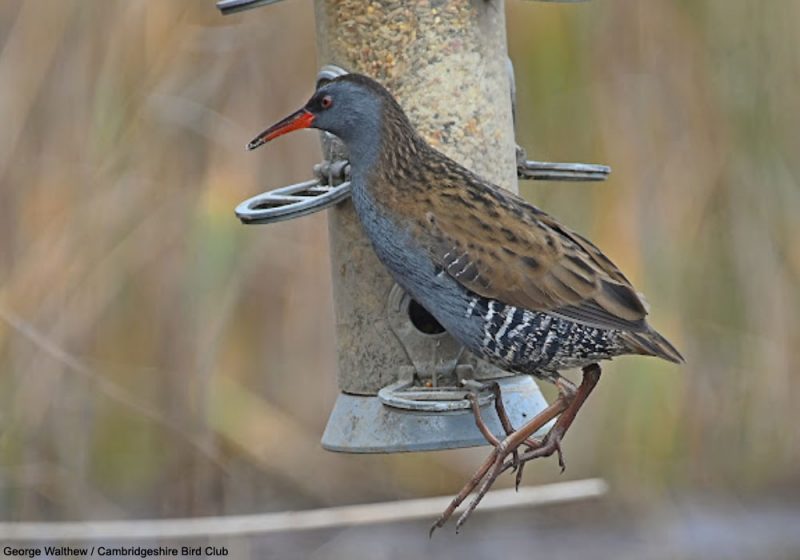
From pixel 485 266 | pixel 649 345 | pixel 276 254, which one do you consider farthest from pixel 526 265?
pixel 276 254

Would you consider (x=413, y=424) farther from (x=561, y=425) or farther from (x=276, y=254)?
(x=276, y=254)

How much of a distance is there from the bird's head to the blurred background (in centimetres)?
222

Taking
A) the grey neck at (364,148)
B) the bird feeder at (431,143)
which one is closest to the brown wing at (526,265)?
the grey neck at (364,148)

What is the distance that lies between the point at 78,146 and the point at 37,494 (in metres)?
1.43

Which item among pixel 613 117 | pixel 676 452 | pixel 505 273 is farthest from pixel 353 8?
pixel 676 452

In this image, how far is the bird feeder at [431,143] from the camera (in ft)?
20.7

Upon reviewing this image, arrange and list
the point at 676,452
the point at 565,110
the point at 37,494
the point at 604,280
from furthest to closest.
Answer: the point at 676,452, the point at 565,110, the point at 37,494, the point at 604,280

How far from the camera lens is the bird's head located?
6070 mm

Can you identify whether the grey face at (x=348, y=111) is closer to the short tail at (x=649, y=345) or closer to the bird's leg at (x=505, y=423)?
the bird's leg at (x=505, y=423)

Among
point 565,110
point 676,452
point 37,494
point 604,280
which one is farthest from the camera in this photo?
point 676,452

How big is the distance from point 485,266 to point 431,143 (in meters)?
0.68

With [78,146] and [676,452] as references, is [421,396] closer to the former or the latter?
[78,146]

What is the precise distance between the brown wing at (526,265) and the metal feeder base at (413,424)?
0.44 m

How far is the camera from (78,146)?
322 inches
